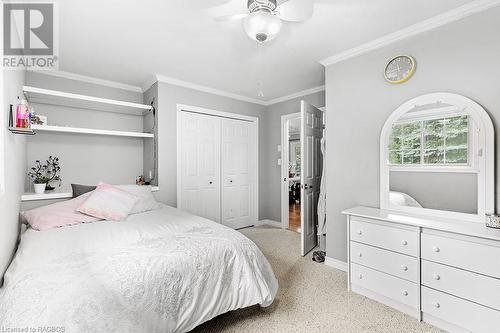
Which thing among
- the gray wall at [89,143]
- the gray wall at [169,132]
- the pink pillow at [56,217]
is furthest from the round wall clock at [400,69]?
the gray wall at [89,143]

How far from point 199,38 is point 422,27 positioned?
2.05 meters

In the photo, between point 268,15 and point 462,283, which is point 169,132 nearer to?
point 268,15

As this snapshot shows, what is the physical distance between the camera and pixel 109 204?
89.6 inches

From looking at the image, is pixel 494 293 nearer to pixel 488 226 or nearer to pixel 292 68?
pixel 488 226

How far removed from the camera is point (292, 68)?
3.00 m

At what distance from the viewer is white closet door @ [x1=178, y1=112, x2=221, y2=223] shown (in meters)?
3.62

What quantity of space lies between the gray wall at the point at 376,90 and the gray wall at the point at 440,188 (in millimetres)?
243

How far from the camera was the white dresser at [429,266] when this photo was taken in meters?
1.55

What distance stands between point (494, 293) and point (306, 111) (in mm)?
2311

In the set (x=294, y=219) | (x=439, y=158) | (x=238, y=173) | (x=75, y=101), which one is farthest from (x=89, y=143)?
(x=439, y=158)

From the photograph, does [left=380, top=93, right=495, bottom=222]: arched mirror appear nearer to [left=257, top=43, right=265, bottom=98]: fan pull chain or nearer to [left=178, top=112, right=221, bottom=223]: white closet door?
[left=257, top=43, right=265, bottom=98]: fan pull chain

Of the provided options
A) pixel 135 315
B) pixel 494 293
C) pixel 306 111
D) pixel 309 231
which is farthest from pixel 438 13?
pixel 135 315

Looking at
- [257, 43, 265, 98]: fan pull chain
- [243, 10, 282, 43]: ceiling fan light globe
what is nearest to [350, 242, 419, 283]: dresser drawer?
[257, 43, 265, 98]: fan pull chain

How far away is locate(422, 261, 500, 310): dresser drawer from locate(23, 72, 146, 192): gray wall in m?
3.77
